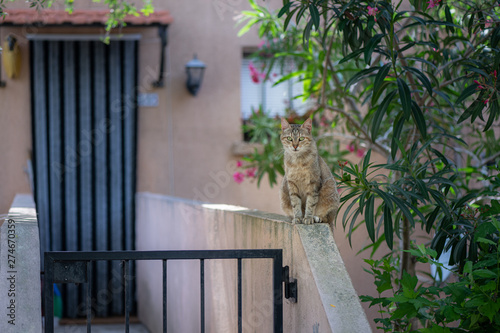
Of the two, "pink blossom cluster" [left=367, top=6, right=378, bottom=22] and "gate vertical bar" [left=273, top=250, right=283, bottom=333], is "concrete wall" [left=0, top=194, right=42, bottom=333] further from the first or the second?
"pink blossom cluster" [left=367, top=6, right=378, bottom=22]

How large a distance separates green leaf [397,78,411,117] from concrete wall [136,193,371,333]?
0.67m

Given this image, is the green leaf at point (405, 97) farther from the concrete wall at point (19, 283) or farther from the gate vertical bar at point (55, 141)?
the gate vertical bar at point (55, 141)

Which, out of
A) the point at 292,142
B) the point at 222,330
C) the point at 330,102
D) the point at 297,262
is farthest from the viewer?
the point at 330,102

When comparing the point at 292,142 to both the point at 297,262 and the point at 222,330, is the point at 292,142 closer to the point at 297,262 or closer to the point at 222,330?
the point at 297,262

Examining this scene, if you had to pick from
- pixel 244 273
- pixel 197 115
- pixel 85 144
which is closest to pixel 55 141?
pixel 85 144

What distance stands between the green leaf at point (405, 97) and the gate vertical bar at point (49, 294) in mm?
1705

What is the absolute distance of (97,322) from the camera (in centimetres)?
625

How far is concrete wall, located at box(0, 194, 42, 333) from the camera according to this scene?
2.39 meters

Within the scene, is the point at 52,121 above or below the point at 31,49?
below

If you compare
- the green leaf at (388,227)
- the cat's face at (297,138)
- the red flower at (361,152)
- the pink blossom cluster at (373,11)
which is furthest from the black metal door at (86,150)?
the green leaf at (388,227)

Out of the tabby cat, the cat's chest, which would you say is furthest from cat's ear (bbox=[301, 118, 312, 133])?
the cat's chest

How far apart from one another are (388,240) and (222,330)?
1428mm

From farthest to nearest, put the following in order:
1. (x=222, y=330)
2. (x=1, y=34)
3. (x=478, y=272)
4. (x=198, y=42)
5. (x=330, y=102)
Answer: (x=198, y=42), (x=1, y=34), (x=330, y=102), (x=222, y=330), (x=478, y=272)

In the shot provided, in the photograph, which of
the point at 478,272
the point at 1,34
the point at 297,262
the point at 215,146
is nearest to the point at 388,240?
Answer: the point at 297,262
